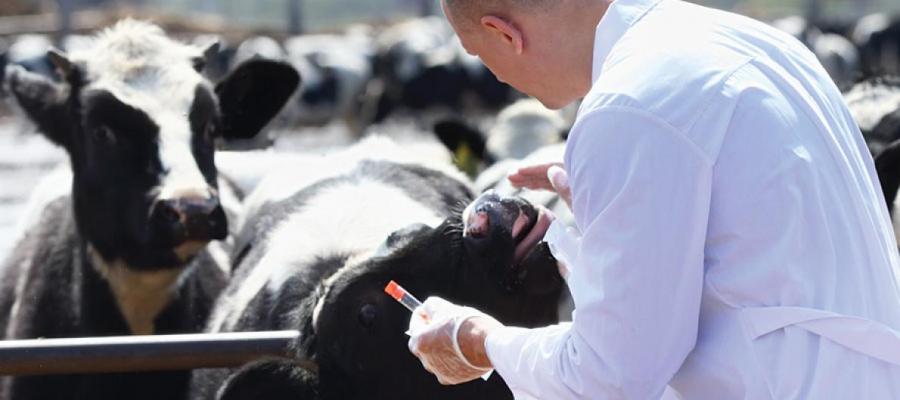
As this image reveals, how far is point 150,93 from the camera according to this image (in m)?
5.20

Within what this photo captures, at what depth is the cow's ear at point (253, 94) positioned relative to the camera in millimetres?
5844

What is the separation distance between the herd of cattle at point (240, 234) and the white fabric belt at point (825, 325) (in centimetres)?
79

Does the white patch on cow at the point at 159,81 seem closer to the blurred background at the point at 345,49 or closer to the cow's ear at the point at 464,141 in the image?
the cow's ear at the point at 464,141

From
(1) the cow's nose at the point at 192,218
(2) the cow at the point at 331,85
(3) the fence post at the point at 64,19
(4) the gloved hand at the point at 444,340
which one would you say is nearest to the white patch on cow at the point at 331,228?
(1) the cow's nose at the point at 192,218

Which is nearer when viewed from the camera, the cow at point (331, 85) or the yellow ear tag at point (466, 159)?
the yellow ear tag at point (466, 159)

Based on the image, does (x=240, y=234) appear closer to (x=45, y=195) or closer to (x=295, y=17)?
(x=45, y=195)

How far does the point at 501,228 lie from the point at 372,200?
6.44 ft

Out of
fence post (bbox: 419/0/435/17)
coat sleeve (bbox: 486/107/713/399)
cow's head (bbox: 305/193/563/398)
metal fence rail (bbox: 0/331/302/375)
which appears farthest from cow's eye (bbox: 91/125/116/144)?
fence post (bbox: 419/0/435/17)

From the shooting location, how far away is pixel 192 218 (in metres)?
4.84

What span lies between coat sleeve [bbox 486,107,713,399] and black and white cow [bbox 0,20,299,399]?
277cm

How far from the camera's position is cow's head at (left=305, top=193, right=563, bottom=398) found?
325 centimetres

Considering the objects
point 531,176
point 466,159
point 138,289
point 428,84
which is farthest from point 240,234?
point 428,84

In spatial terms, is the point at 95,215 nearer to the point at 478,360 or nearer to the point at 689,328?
the point at 478,360

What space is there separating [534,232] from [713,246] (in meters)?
0.77
